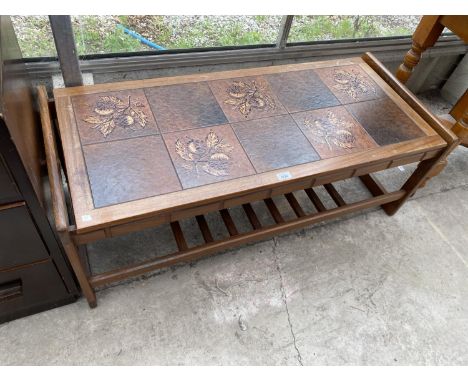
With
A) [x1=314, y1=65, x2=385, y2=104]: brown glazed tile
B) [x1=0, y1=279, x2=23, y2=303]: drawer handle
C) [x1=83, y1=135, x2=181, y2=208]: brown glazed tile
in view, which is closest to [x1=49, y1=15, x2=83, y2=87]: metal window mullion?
[x1=83, y1=135, x2=181, y2=208]: brown glazed tile

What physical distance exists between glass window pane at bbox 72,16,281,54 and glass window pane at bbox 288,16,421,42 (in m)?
0.16

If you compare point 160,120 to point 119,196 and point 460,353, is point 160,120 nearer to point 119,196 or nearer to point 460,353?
point 119,196

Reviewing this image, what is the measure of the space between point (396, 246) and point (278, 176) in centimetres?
98

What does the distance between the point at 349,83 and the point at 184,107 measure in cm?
83

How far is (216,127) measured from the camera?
145 cm

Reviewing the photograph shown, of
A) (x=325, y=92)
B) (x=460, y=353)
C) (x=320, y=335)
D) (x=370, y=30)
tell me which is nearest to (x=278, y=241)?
(x=320, y=335)

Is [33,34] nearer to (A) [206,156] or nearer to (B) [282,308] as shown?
(A) [206,156]

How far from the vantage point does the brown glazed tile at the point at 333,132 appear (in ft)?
4.84

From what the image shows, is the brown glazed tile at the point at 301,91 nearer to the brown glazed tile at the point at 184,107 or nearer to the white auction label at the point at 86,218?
the brown glazed tile at the point at 184,107

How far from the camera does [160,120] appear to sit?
4.69 feet

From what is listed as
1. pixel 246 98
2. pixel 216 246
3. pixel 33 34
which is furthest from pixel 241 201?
pixel 33 34

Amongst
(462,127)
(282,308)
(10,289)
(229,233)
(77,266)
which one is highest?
(462,127)

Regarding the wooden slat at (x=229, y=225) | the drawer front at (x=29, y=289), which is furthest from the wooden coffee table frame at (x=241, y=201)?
the drawer front at (x=29, y=289)
